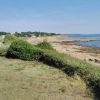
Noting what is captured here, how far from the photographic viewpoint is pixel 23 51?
21484 millimetres

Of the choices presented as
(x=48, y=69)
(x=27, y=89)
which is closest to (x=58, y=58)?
(x=48, y=69)

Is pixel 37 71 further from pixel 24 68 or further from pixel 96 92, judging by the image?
pixel 96 92

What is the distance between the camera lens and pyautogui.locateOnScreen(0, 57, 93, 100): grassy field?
1087 centimetres

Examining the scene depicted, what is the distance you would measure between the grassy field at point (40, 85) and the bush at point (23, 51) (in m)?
4.37

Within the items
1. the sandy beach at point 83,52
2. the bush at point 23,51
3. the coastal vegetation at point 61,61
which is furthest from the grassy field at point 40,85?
the sandy beach at point 83,52

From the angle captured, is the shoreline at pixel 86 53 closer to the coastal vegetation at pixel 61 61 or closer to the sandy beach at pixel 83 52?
the sandy beach at pixel 83 52

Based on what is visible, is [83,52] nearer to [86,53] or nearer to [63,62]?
[86,53]

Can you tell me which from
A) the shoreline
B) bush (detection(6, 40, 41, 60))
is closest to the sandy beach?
the shoreline

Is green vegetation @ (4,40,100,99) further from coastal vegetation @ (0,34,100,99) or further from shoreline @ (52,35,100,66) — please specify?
shoreline @ (52,35,100,66)

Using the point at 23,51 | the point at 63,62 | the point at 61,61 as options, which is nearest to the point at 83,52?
the point at 23,51

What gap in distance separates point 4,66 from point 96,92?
806cm

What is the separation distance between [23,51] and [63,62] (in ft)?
20.7

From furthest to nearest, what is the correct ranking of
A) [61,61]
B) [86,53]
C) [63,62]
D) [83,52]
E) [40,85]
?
[83,52] < [86,53] < [61,61] < [63,62] < [40,85]

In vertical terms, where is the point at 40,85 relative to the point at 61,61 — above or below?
below
